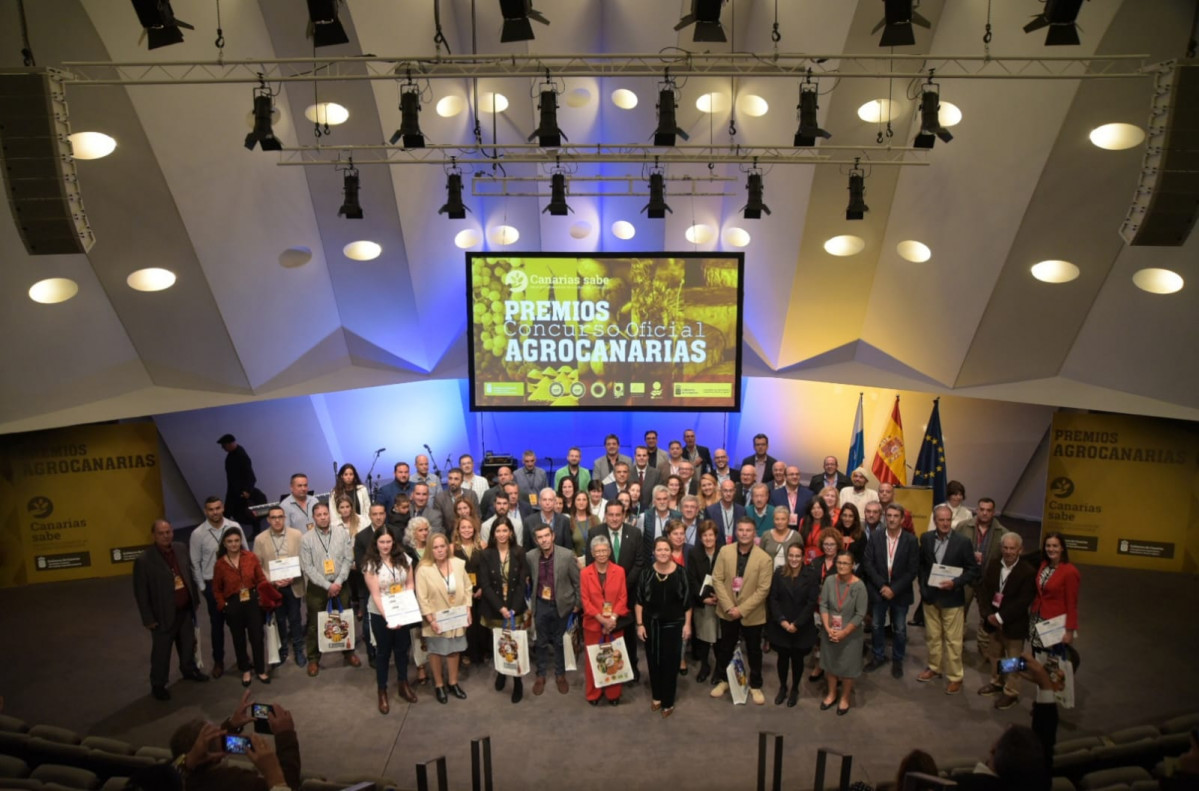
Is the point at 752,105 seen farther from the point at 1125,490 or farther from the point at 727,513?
the point at 1125,490

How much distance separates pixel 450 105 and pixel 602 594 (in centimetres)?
584

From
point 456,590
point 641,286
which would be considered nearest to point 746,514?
point 456,590

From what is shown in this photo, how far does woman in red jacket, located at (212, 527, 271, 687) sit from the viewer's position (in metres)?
6.73

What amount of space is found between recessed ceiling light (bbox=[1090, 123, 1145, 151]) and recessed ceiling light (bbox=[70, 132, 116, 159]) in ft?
27.0

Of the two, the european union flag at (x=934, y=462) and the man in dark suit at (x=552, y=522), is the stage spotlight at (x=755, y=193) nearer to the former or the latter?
the european union flag at (x=934, y=462)

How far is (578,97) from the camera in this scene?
1008cm

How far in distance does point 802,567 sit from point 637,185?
6157mm

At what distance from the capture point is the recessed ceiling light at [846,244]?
9.92 meters

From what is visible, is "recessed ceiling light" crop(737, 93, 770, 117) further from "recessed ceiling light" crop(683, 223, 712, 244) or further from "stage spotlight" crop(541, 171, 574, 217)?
"stage spotlight" crop(541, 171, 574, 217)

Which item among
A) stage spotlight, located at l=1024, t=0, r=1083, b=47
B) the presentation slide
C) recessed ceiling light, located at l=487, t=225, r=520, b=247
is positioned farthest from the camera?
recessed ceiling light, located at l=487, t=225, r=520, b=247

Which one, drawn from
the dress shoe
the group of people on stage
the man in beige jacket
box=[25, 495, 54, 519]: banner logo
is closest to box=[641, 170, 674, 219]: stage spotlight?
the group of people on stage

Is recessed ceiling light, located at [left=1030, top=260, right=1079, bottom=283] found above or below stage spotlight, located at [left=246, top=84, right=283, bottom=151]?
below

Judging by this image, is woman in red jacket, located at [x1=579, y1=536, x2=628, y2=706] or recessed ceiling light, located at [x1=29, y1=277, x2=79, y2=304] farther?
recessed ceiling light, located at [x1=29, y1=277, x2=79, y2=304]

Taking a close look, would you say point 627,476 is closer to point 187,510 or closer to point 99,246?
point 99,246
